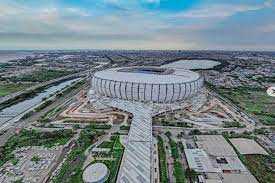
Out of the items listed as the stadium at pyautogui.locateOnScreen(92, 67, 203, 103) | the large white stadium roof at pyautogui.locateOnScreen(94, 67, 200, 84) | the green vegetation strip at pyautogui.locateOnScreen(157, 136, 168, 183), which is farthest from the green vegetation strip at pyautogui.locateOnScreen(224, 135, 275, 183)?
the large white stadium roof at pyautogui.locateOnScreen(94, 67, 200, 84)

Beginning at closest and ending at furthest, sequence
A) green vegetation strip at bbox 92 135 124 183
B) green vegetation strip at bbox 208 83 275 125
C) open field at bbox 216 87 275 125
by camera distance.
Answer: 1. green vegetation strip at bbox 92 135 124 183
2. open field at bbox 216 87 275 125
3. green vegetation strip at bbox 208 83 275 125

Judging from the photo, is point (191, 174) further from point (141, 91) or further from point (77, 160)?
point (141, 91)

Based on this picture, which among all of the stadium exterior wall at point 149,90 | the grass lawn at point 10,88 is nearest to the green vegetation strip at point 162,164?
the stadium exterior wall at point 149,90

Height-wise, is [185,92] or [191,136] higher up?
[185,92]

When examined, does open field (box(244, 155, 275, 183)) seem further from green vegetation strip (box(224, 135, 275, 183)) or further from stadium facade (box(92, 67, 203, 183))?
stadium facade (box(92, 67, 203, 183))

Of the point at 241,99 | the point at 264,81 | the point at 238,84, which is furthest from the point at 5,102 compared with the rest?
the point at 264,81

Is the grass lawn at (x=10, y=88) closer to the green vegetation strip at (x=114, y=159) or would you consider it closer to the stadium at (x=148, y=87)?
the stadium at (x=148, y=87)

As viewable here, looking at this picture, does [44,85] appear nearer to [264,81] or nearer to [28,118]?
[28,118]
